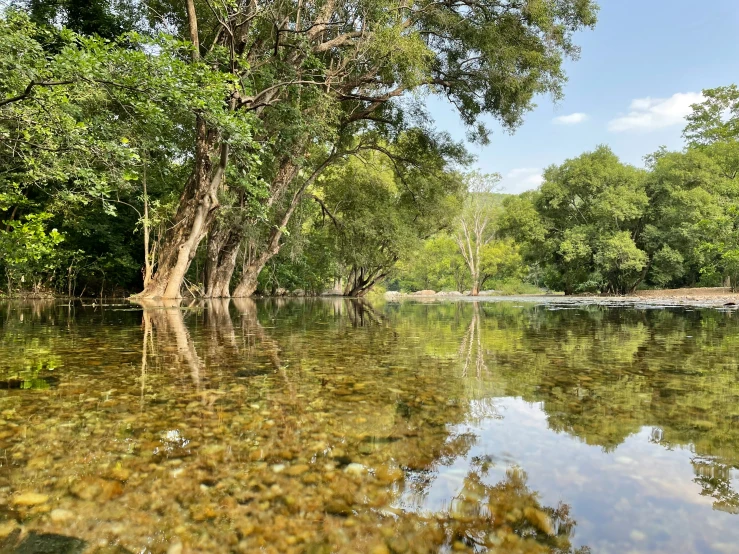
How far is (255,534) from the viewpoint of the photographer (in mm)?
1293

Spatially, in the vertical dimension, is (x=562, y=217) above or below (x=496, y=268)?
above

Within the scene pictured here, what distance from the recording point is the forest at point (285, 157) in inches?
300

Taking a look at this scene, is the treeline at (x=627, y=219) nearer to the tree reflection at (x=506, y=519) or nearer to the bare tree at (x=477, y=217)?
the bare tree at (x=477, y=217)

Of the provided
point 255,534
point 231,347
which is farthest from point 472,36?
point 255,534

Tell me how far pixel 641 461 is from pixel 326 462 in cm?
137

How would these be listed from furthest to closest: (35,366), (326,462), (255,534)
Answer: (35,366)
(326,462)
(255,534)

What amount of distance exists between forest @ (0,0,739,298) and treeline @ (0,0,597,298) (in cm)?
9

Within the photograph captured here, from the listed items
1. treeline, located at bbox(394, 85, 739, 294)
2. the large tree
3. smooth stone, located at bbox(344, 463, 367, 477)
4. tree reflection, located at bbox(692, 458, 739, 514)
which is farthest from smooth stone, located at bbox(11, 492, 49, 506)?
treeline, located at bbox(394, 85, 739, 294)

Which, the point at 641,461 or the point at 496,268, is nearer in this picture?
the point at 641,461

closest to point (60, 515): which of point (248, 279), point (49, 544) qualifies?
point (49, 544)

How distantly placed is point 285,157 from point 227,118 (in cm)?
799

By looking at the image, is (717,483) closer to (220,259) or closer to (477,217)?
(220,259)

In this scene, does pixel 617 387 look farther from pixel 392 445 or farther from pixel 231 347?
pixel 231 347

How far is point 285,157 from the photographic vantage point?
16.2 m
